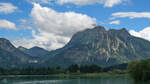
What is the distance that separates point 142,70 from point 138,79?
6101 mm

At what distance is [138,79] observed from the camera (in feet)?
432

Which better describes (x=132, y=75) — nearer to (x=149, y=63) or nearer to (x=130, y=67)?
(x=130, y=67)

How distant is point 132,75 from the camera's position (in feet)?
438

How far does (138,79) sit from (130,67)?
8814 millimetres

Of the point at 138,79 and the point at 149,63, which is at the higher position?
the point at 149,63

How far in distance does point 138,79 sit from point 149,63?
43.1ft

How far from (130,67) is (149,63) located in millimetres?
12465

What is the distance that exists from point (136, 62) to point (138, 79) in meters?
11.0

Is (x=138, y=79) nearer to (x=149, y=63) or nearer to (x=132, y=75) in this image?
(x=132, y=75)

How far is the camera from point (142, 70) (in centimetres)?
13150

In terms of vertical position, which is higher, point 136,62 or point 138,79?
point 136,62

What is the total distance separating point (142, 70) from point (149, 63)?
8.10m

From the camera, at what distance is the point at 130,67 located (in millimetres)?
135250

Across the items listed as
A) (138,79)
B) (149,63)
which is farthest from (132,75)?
(149,63)
